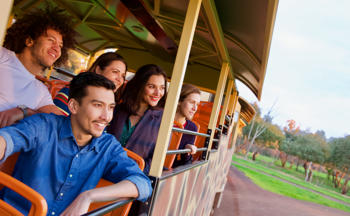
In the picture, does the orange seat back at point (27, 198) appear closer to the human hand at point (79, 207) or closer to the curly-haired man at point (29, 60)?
the human hand at point (79, 207)

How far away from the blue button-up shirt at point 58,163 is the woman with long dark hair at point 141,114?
761 mm

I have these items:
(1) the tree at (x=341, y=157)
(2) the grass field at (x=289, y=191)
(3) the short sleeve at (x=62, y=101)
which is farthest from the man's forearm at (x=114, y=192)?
(1) the tree at (x=341, y=157)

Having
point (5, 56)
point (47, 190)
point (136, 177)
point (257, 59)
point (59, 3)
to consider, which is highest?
point (59, 3)

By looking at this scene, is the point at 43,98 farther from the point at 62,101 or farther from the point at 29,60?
the point at 29,60

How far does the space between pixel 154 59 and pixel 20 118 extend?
568cm

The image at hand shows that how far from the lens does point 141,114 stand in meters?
2.41

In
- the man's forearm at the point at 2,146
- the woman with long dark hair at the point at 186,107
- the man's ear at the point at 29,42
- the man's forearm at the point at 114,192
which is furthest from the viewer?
the woman with long dark hair at the point at 186,107

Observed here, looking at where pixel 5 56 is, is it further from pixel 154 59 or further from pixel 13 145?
pixel 154 59

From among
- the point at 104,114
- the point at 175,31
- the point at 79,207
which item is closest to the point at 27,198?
the point at 79,207

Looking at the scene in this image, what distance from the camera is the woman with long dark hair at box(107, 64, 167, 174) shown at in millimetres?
2287

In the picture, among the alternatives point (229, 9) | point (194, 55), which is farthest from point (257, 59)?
point (194, 55)

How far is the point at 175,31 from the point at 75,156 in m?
3.54

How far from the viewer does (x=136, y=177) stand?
1.42m

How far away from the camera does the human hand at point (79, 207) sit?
108 centimetres
